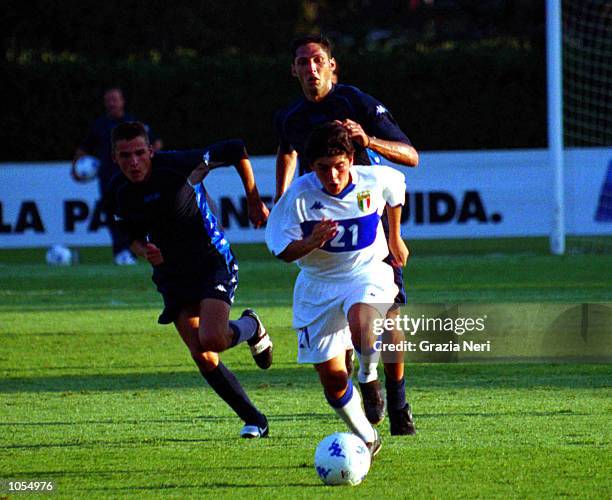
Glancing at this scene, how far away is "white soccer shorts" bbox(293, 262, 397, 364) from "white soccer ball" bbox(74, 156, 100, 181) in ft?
43.2

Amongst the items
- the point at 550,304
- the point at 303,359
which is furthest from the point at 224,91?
the point at 303,359

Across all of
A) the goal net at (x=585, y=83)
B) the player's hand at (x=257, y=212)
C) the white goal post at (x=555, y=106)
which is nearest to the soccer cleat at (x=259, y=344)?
the player's hand at (x=257, y=212)

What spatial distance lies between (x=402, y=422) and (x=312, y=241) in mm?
1364

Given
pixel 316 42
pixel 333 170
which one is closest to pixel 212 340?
pixel 333 170

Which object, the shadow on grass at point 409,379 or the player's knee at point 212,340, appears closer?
the player's knee at point 212,340

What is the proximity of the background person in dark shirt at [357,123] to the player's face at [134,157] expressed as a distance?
2.56ft

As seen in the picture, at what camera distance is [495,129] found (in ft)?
81.5

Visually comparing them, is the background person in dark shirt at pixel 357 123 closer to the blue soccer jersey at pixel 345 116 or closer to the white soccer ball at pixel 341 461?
the blue soccer jersey at pixel 345 116

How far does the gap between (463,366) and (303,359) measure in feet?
12.1

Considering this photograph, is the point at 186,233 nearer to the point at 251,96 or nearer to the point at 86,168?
the point at 86,168

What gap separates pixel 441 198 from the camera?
20578 mm

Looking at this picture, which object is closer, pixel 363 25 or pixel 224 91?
pixel 224 91

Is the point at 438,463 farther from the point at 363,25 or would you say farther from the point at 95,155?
the point at 363,25

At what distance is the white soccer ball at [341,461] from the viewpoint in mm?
6070
